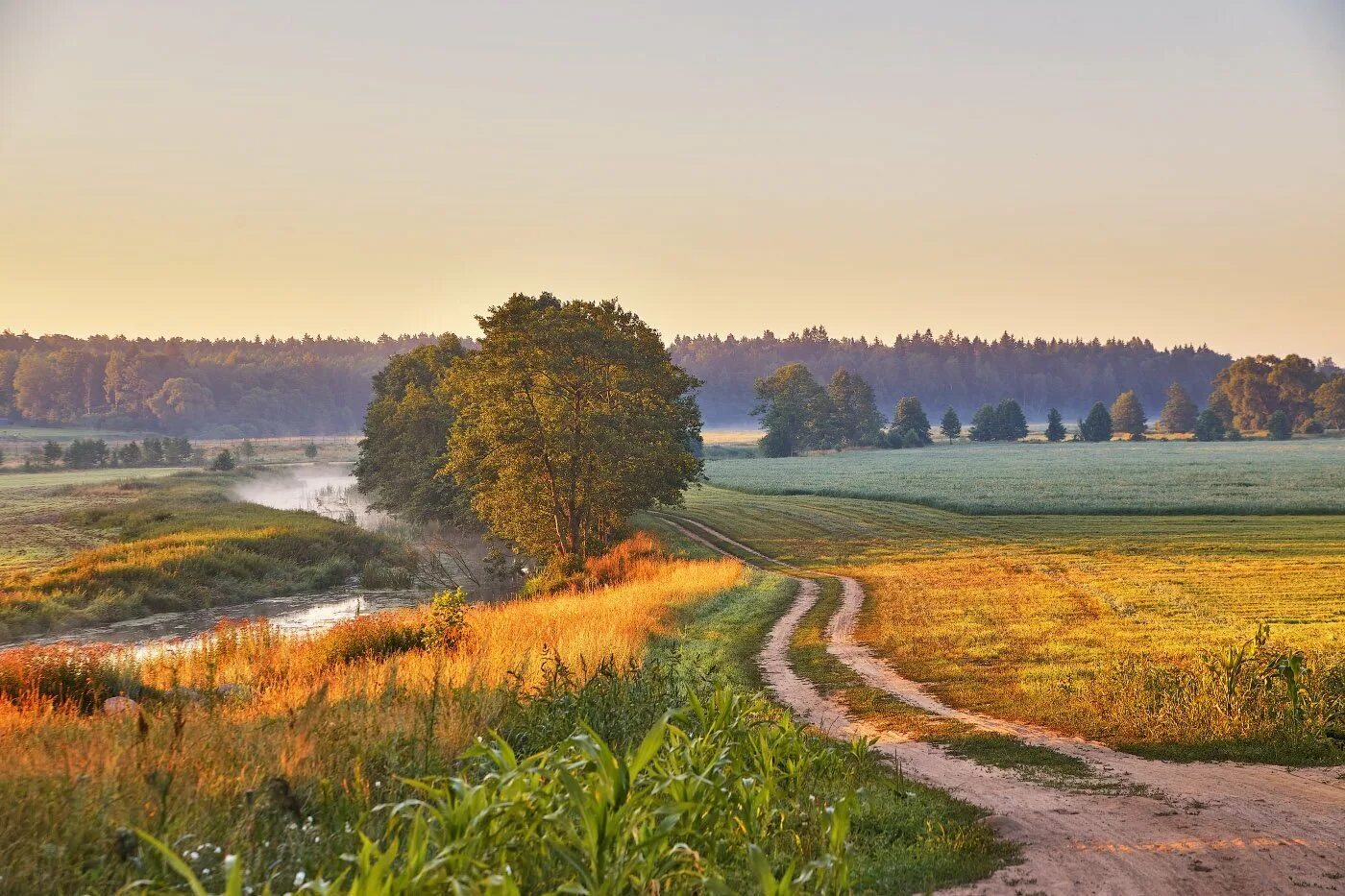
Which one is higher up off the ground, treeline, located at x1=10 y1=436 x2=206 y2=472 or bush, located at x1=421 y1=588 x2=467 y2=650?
bush, located at x1=421 y1=588 x2=467 y2=650

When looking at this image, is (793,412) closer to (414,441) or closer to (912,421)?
(912,421)

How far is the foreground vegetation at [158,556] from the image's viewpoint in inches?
1411

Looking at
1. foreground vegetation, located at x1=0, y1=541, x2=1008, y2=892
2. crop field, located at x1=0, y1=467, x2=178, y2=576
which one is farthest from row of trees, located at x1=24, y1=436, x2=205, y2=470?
foreground vegetation, located at x1=0, y1=541, x2=1008, y2=892

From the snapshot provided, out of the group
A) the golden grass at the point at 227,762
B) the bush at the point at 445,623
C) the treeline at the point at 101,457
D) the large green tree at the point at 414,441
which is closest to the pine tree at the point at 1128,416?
the large green tree at the point at 414,441

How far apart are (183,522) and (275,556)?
38.6 ft

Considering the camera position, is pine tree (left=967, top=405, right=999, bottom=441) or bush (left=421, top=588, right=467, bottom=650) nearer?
bush (left=421, top=588, right=467, bottom=650)

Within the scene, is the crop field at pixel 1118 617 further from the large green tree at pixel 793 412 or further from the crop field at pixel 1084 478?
the large green tree at pixel 793 412

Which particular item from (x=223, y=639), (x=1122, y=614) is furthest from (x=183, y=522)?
(x=1122, y=614)

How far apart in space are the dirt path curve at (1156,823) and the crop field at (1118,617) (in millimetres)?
1331

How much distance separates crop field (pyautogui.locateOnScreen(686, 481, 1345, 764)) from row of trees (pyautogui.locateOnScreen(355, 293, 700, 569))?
29.8ft

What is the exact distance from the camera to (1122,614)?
84.0 feet

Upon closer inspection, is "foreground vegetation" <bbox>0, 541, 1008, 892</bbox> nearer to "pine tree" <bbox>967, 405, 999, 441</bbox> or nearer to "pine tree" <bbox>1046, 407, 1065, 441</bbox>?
"pine tree" <bbox>1046, 407, 1065, 441</bbox>

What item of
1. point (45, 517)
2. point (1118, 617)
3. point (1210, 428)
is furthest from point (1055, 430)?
point (1118, 617)

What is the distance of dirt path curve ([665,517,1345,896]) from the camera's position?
752cm
